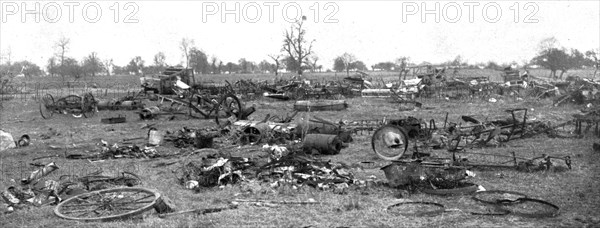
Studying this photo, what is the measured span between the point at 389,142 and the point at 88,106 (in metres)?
16.1

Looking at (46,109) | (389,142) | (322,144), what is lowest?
(322,144)

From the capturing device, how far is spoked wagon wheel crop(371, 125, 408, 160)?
10.4 m

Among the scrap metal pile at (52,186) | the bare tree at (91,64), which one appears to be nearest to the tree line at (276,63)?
the bare tree at (91,64)

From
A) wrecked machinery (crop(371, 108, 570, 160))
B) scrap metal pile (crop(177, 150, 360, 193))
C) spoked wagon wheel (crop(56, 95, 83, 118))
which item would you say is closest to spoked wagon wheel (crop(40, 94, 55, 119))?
spoked wagon wheel (crop(56, 95, 83, 118))

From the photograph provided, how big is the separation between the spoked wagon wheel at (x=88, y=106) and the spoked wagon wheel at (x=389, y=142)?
1555 centimetres

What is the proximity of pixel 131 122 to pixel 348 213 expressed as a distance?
14.7 metres

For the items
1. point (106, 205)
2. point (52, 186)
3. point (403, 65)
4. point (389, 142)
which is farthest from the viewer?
point (403, 65)

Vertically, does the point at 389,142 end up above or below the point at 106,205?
above

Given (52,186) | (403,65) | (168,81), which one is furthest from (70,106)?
(403,65)

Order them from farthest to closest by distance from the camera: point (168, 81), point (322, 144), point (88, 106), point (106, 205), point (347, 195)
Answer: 1. point (168, 81)
2. point (88, 106)
3. point (322, 144)
4. point (347, 195)
5. point (106, 205)

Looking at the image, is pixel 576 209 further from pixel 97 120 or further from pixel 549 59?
pixel 549 59

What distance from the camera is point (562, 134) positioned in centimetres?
1386

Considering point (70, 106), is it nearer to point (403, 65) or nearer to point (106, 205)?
point (106, 205)

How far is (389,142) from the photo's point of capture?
10523mm
